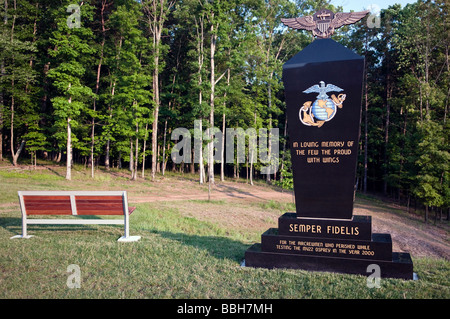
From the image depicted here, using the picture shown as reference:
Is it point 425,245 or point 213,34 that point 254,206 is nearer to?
point 425,245

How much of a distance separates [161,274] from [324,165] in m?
3.37

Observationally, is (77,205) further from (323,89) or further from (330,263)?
(323,89)

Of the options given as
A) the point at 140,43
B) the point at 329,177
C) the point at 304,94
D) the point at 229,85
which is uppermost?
the point at 140,43

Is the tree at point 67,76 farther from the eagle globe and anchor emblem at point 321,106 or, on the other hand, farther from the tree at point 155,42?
the eagle globe and anchor emblem at point 321,106

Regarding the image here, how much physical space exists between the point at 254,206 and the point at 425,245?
27.3 feet

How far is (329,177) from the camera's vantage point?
5715 millimetres

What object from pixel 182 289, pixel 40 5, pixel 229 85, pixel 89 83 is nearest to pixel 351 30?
pixel 229 85

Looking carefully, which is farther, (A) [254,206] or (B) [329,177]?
(A) [254,206]

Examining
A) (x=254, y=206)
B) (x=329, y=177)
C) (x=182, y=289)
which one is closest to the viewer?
(x=182, y=289)

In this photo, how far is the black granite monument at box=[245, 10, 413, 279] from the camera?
17.1 feet

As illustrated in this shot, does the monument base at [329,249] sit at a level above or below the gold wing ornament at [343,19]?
below

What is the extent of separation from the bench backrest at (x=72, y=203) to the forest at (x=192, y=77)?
1161 centimetres

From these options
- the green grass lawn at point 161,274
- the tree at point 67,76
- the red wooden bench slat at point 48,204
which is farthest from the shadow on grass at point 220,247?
the tree at point 67,76

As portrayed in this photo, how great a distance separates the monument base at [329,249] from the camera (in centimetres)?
493
